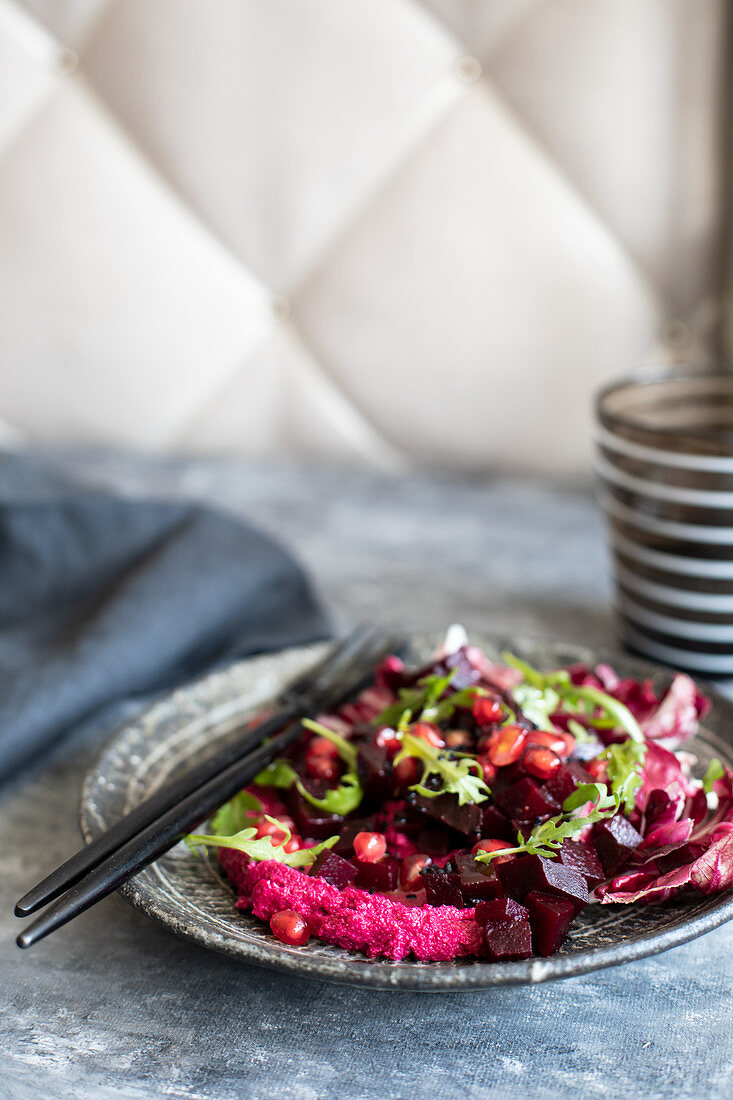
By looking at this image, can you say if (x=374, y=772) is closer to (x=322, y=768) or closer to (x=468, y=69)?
(x=322, y=768)

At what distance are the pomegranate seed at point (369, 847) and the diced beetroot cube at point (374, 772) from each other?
4 cm

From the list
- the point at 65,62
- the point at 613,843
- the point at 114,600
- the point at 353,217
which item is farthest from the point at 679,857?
the point at 65,62

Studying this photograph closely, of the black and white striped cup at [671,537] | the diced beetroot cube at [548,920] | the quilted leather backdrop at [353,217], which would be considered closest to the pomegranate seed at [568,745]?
the diced beetroot cube at [548,920]

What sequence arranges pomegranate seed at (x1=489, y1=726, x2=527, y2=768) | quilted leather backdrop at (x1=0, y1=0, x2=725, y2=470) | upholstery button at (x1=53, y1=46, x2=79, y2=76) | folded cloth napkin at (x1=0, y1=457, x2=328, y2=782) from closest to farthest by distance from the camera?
pomegranate seed at (x1=489, y1=726, x2=527, y2=768) → folded cloth napkin at (x1=0, y1=457, x2=328, y2=782) → quilted leather backdrop at (x1=0, y1=0, x2=725, y2=470) → upholstery button at (x1=53, y1=46, x2=79, y2=76)

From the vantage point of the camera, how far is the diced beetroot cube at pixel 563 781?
511 mm

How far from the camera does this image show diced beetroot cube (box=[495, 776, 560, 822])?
507mm

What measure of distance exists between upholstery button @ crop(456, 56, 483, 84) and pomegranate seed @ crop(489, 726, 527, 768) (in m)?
0.84

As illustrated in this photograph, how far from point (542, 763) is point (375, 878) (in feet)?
0.33

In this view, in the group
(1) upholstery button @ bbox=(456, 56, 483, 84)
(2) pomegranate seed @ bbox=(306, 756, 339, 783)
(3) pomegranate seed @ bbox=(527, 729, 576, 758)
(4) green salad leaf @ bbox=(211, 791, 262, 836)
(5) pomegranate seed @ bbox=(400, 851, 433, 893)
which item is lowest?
(4) green salad leaf @ bbox=(211, 791, 262, 836)

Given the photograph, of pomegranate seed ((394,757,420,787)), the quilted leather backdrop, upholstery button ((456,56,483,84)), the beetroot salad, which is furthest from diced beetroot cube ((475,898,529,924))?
upholstery button ((456,56,483,84))

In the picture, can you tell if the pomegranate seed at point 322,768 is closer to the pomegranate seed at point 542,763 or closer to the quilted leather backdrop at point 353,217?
the pomegranate seed at point 542,763

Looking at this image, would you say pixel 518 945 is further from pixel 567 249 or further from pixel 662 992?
pixel 567 249

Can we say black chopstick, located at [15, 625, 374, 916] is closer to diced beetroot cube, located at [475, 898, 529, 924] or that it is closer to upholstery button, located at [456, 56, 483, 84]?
diced beetroot cube, located at [475, 898, 529, 924]

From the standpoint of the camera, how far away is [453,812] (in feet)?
1.68
